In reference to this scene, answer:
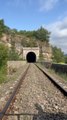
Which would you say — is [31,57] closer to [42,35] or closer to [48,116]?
[42,35]

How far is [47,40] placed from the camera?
4343 inches

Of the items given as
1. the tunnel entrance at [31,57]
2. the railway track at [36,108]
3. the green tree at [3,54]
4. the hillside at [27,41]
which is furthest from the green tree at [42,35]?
the railway track at [36,108]

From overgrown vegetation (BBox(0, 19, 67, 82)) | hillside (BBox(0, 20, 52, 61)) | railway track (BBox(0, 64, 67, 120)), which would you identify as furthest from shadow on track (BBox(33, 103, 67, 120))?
hillside (BBox(0, 20, 52, 61))

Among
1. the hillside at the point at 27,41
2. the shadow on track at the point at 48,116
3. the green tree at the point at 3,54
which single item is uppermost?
the hillside at the point at 27,41

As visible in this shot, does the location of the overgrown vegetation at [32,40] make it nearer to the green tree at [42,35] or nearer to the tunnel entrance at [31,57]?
the green tree at [42,35]

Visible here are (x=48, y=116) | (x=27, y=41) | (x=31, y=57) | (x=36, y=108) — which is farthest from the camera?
(x=27, y=41)

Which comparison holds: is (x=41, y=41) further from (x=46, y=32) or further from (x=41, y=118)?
(x=41, y=118)

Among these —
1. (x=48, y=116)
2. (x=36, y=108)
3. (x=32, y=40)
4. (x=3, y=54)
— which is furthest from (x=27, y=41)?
(x=48, y=116)

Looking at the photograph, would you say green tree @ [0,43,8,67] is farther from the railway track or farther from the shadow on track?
the shadow on track

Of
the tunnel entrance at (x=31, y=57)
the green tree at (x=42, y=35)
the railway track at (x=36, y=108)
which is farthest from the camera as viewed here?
the green tree at (x=42, y=35)

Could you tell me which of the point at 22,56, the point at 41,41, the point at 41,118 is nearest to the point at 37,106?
the point at 41,118

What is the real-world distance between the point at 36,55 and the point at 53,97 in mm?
79896

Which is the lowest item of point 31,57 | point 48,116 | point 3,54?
point 48,116

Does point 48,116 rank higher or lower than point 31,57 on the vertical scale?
lower
